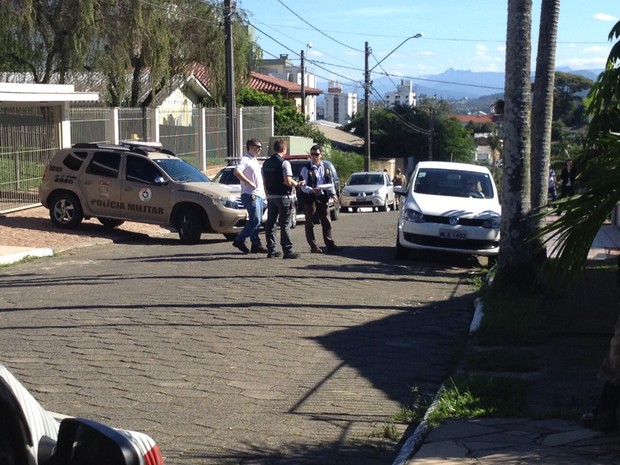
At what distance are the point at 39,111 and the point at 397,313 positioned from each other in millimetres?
15274

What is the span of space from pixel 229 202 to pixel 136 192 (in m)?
1.98

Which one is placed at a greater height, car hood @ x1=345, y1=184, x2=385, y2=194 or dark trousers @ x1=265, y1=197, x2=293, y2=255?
dark trousers @ x1=265, y1=197, x2=293, y2=255

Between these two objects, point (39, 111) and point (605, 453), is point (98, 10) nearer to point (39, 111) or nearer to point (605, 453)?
point (39, 111)

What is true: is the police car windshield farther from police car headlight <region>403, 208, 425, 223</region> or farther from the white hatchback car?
police car headlight <region>403, 208, 425, 223</region>

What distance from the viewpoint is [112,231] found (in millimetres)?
20188

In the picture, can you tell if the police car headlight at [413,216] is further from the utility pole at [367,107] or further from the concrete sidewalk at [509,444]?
the utility pole at [367,107]

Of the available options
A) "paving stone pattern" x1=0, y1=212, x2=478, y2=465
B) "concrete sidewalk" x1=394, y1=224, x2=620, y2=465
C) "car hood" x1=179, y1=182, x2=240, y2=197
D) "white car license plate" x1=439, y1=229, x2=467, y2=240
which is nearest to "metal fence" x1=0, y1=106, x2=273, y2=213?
"car hood" x1=179, y1=182, x2=240, y2=197

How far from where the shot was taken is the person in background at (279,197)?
14.9m

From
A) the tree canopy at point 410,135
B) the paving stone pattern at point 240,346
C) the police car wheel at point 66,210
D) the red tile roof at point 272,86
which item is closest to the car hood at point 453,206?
the paving stone pattern at point 240,346

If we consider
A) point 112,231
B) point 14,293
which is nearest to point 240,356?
point 14,293

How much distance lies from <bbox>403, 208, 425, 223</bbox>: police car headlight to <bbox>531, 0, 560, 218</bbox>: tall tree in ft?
11.1

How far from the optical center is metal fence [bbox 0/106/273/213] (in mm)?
22250

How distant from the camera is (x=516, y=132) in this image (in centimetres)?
1176

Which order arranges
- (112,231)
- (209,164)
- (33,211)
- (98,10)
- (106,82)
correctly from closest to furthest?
(112,231) < (33,211) < (98,10) < (106,82) < (209,164)
